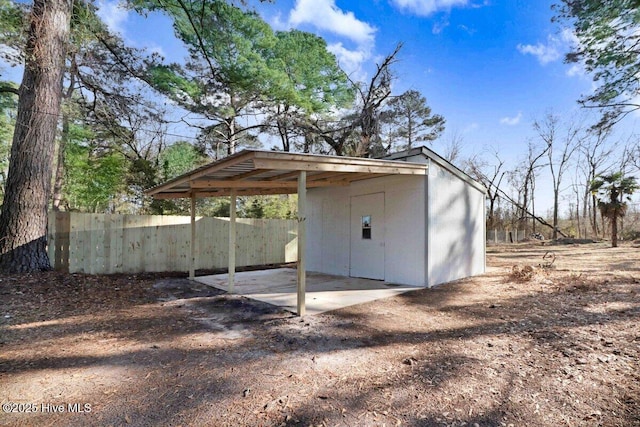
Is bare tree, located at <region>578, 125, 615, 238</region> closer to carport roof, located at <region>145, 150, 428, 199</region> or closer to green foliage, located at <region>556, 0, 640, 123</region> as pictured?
green foliage, located at <region>556, 0, 640, 123</region>

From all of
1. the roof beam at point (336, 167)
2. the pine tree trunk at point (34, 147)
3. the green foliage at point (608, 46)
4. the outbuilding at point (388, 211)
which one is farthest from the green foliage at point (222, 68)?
the green foliage at point (608, 46)

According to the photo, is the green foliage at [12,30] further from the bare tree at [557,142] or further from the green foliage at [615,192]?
the bare tree at [557,142]

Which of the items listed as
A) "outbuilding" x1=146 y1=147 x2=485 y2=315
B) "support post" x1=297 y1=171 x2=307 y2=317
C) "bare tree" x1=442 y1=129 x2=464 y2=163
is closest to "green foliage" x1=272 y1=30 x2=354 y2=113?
"outbuilding" x1=146 y1=147 x2=485 y2=315

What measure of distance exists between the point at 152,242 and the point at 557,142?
2860 centimetres

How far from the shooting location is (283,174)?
572 centimetres

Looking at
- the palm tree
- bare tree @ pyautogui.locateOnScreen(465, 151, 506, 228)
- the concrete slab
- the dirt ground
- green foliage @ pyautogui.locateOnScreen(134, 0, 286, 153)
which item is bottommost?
the dirt ground

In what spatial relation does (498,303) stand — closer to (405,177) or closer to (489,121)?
(405,177)

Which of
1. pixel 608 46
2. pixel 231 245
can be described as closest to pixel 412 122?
pixel 608 46

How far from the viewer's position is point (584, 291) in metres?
5.81

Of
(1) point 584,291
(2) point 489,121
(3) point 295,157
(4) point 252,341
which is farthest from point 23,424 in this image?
(2) point 489,121

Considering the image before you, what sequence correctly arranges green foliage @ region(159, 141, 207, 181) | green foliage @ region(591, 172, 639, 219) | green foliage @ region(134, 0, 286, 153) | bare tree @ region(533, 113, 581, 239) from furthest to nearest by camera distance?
bare tree @ region(533, 113, 581, 239), green foliage @ region(591, 172, 639, 219), green foliage @ region(159, 141, 207, 181), green foliage @ region(134, 0, 286, 153)

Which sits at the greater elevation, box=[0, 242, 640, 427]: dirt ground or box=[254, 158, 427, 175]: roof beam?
box=[254, 158, 427, 175]: roof beam

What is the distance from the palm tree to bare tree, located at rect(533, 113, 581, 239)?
981 cm

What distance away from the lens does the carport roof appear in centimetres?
427
